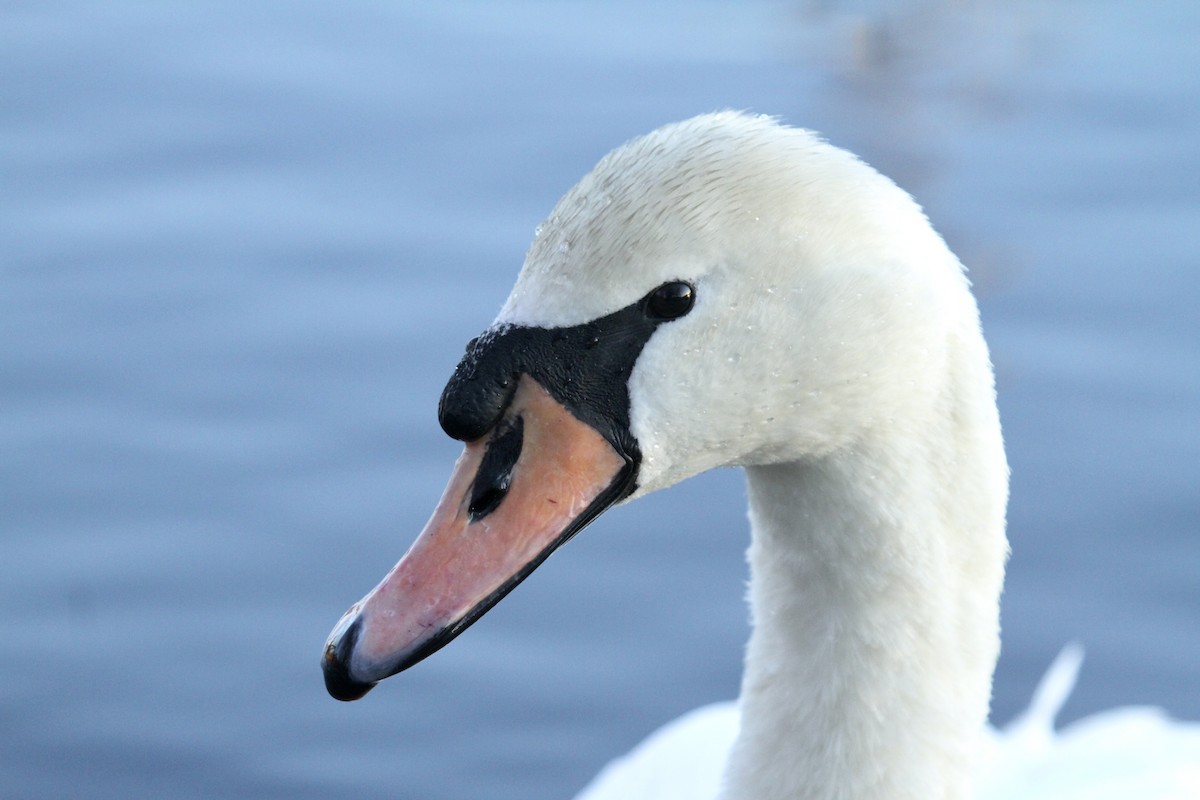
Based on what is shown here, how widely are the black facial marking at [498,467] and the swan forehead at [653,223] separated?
18 centimetres

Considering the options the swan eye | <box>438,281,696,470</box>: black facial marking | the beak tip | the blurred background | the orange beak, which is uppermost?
the blurred background

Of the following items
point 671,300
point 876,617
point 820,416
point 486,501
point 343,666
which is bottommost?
point 343,666

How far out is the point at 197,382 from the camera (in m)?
6.59

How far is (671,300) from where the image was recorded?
3055 mm

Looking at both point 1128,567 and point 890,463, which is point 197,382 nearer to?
point 1128,567

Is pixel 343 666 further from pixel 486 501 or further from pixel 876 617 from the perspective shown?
pixel 876 617

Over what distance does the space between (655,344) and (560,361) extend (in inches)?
6.0

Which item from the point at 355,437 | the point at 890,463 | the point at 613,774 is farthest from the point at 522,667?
the point at 890,463

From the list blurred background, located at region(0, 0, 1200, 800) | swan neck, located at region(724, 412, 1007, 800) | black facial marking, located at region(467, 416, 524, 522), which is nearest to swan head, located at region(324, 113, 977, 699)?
black facial marking, located at region(467, 416, 524, 522)

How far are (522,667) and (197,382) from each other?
66.4 inches

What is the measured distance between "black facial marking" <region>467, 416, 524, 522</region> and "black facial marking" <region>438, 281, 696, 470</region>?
34mm

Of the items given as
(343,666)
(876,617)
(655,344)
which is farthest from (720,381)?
(343,666)

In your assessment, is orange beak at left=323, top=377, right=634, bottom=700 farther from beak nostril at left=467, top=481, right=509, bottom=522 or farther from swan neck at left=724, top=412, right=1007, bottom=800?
swan neck at left=724, top=412, right=1007, bottom=800

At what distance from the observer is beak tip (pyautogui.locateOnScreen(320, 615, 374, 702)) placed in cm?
299
